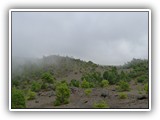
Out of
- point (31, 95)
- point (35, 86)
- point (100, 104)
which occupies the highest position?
point (35, 86)

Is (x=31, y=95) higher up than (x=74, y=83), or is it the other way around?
(x=74, y=83)

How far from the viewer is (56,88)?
3473 mm

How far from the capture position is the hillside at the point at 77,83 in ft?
11.2

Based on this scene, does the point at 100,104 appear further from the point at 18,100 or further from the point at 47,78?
the point at 18,100

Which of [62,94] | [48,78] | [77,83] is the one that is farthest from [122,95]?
[48,78]

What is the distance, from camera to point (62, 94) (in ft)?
11.2

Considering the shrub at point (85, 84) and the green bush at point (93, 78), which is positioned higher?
the green bush at point (93, 78)

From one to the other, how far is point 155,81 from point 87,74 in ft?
2.69

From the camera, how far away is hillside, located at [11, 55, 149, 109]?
340 centimetres

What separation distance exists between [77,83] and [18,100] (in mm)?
731

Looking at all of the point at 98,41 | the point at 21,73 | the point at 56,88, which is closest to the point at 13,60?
the point at 21,73

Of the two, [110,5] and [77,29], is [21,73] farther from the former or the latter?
[110,5]

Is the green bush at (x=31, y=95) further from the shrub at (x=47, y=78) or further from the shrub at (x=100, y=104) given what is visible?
the shrub at (x=100, y=104)

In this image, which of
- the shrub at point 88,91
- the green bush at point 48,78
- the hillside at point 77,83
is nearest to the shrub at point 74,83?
the hillside at point 77,83
